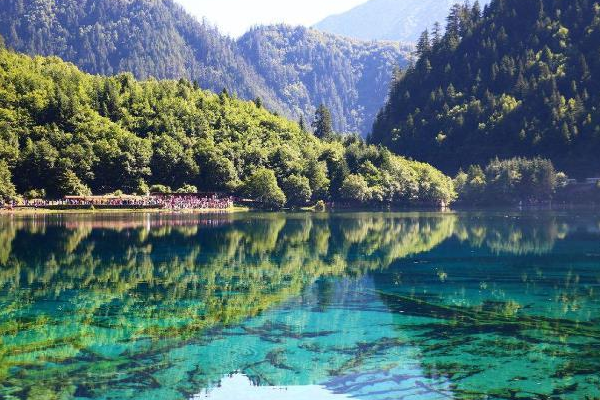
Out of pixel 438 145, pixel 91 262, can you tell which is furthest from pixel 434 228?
pixel 438 145

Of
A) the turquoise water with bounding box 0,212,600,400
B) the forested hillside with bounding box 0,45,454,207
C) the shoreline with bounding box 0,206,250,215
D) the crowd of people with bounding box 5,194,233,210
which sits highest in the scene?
the forested hillside with bounding box 0,45,454,207

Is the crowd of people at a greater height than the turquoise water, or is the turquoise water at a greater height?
the crowd of people

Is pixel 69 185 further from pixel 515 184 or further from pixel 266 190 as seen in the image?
pixel 515 184

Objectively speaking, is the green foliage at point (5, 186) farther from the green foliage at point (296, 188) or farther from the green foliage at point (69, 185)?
Result: the green foliage at point (296, 188)

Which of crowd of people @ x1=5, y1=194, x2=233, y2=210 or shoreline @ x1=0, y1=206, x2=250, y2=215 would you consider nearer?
shoreline @ x1=0, y1=206, x2=250, y2=215

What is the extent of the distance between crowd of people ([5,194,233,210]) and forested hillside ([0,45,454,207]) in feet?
12.2

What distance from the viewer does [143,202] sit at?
11750cm

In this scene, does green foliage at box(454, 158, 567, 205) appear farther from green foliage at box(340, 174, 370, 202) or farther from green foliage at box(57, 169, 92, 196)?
green foliage at box(57, 169, 92, 196)

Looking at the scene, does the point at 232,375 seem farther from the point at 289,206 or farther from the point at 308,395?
the point at 289,206

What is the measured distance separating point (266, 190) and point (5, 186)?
44.5 m

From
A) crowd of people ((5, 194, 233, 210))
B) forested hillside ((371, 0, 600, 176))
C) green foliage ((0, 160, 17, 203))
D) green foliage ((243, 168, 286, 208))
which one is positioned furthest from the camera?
forested hillside ((371, 0, 600, 176))

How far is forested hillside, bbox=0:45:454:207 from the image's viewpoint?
121125 millimetres

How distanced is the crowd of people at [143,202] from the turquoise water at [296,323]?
197 feet

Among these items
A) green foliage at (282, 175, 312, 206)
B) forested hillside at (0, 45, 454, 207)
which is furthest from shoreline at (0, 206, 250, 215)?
green foliage at (282, 175, 312, 206)
